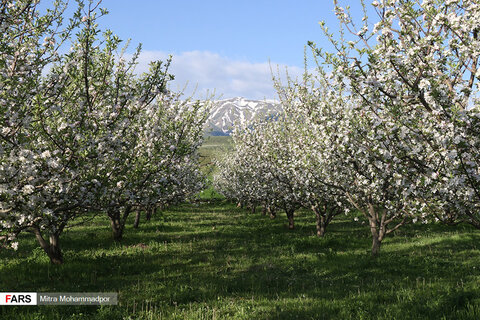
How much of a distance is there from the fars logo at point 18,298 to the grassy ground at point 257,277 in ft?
1.26

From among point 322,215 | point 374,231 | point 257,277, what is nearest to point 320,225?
point 322,215

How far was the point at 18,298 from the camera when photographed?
10.2 meters

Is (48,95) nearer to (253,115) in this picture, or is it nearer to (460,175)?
(460,175)

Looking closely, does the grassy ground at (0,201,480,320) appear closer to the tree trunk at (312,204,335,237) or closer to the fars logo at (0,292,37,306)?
the fars logo at (0,292,37,306)

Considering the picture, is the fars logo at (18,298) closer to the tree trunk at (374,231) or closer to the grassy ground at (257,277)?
the grassy ground at (257,277)

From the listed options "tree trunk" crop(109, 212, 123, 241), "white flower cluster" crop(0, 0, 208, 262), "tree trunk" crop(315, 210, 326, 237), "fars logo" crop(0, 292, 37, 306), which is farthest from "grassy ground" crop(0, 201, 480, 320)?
"white flower cluster" crop(0, 0, 208, 262)

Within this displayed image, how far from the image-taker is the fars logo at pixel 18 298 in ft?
32.3

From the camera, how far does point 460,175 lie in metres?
6.77

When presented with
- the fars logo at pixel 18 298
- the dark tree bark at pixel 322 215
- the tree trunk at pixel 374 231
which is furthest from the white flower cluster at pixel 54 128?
the dark tree bark at pixel 322 215

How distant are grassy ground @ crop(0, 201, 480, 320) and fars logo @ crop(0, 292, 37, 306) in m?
0.39

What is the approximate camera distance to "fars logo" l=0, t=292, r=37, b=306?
9.84 meters

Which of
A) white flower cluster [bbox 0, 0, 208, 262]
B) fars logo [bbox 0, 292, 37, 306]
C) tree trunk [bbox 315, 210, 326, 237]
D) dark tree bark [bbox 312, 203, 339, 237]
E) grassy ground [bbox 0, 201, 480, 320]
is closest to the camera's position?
white flower cluster [bbox 0, 0, 208, 262]

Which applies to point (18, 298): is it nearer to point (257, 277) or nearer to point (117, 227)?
point (257, 277)

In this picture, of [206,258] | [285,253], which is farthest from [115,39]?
[285,253]
